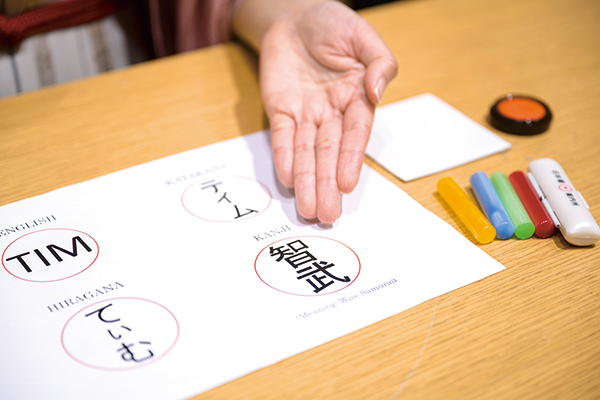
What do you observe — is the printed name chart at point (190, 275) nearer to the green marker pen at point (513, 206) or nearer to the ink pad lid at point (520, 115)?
the green marker pen at point (513, 206)

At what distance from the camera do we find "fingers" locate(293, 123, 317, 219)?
16.9 inches

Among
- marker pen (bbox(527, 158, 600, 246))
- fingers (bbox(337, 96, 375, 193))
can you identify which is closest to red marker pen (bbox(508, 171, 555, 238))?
marker pen (bbox(527, 158, 600, 246))

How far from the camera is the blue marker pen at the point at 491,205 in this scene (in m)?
0.42

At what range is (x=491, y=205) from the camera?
43cm

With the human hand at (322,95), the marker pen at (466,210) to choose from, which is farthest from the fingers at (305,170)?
the marker pen at (466,210)

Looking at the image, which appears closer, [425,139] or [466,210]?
[466,210]

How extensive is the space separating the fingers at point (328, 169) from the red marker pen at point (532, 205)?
0.56 feet

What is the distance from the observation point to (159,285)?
1.22 feet

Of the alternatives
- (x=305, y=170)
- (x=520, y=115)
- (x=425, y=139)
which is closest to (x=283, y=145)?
(x=305, y=170)

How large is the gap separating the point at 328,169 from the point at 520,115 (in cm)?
27

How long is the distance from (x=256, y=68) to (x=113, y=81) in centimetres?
19

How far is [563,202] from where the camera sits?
43cm

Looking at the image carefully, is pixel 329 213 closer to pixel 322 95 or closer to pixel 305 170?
pixel 305 170

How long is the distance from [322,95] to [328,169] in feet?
0.44
